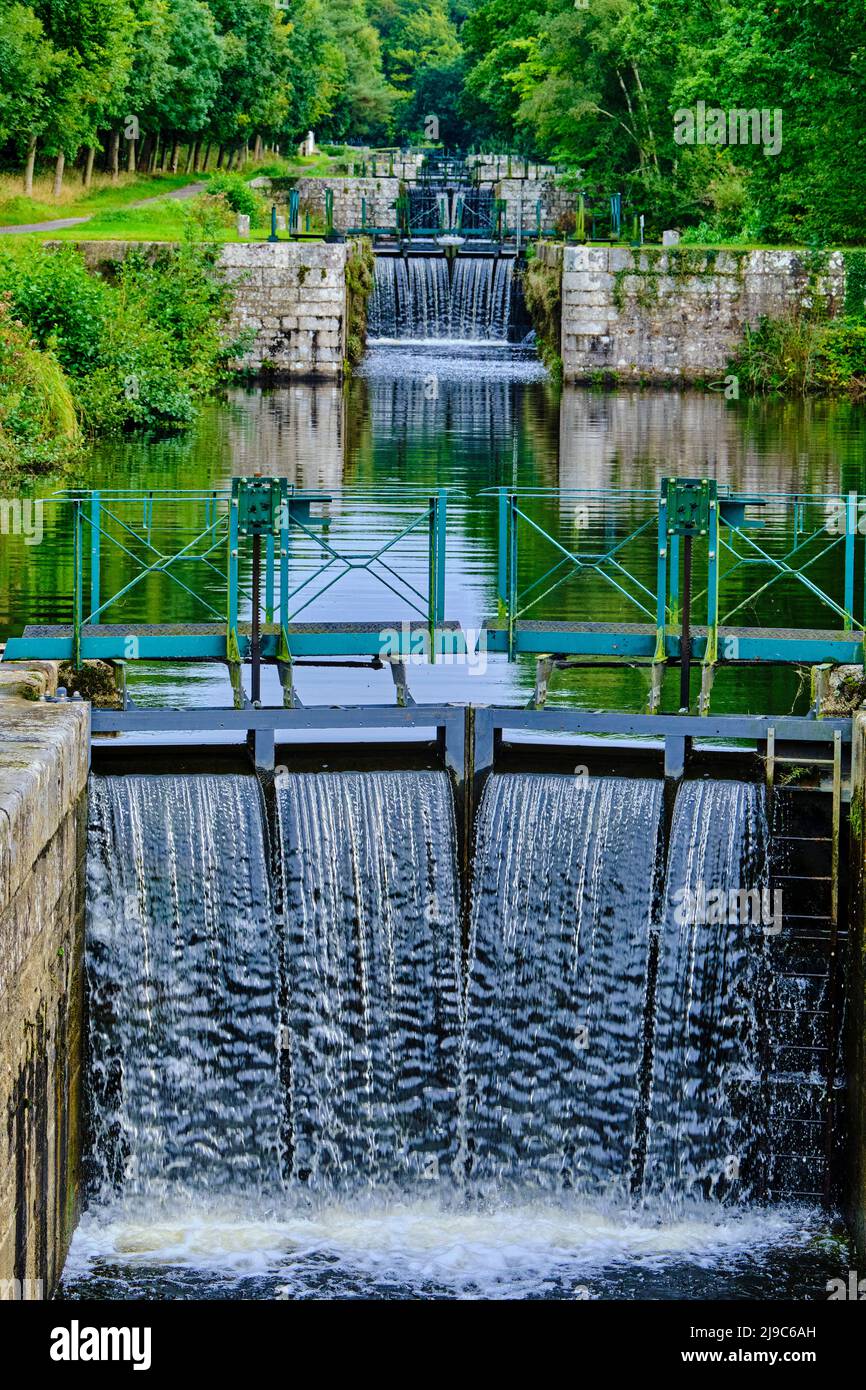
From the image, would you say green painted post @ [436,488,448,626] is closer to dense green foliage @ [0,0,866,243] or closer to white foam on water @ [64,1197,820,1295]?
white foam on water @ [64,1197,820,1295]

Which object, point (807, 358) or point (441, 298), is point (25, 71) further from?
point (807, 358)

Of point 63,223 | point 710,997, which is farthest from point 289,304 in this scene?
point 710,997

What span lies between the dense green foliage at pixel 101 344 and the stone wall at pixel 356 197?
20.7 metres

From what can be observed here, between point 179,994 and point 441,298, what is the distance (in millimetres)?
37008

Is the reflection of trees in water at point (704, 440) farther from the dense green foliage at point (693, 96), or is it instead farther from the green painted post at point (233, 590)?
the green painted post at point (233, 590)

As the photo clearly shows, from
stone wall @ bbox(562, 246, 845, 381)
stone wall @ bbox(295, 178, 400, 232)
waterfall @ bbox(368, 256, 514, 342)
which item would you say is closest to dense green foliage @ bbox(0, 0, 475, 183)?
stone wall @ bbox(295, 178, 400, 232)

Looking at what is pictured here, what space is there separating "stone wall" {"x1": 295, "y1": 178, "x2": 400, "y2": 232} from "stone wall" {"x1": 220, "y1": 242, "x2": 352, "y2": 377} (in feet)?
62.8

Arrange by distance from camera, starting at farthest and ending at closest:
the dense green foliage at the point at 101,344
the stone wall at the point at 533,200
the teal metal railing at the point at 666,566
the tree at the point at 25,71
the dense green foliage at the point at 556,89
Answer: the stone wall at the point at 533,200 → the tree at the point at 25,71 → the dense green foliage at the point at 556,89 → the dense green foliage at the point at 101,344 → the teal metal railing at the point at 666,566

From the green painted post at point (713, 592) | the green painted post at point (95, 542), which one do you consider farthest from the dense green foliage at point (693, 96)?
the green painted post at point (95, 542)

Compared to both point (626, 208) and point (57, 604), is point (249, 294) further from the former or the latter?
point (57, 604)

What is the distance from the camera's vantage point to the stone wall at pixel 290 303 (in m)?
42.2

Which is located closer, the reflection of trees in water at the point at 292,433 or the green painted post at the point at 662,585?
the green painted post at the point at 662,585

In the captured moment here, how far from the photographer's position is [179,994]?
11.9m
